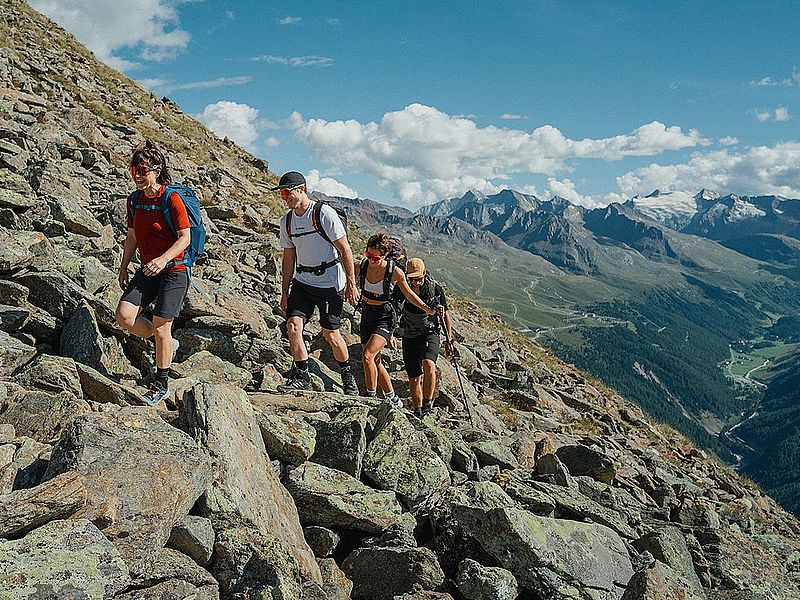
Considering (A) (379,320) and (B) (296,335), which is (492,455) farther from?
(B) (296,335)

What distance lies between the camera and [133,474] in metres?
5.73

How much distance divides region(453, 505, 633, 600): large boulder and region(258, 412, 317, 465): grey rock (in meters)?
2.35

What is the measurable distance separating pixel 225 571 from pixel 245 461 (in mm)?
1616

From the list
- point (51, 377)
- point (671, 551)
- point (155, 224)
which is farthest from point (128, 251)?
point (671, 551)

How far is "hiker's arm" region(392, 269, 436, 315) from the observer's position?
12.2 meters

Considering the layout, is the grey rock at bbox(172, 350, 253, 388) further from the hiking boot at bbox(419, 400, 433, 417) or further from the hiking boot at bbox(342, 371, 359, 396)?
the hiking boot at bbox(419, 400, 433, 417)

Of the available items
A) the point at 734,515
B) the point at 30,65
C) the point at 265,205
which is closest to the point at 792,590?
the point at 734,515

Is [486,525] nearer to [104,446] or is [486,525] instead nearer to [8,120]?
[104,446]

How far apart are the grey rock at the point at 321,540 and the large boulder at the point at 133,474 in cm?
177

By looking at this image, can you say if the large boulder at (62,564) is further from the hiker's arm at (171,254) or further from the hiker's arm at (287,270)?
the hiker's arm at (287,270)

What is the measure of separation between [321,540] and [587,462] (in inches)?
335

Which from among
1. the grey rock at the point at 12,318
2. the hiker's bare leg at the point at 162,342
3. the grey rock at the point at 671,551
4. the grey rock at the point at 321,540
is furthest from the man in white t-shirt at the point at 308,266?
the grey rock at the point at 671,551

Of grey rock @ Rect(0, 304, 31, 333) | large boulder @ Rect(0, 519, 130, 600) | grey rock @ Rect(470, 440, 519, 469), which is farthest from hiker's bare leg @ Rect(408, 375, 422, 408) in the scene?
large boulder @ Rect(0, 519, 130, 600)

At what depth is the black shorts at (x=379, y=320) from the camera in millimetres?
12453
